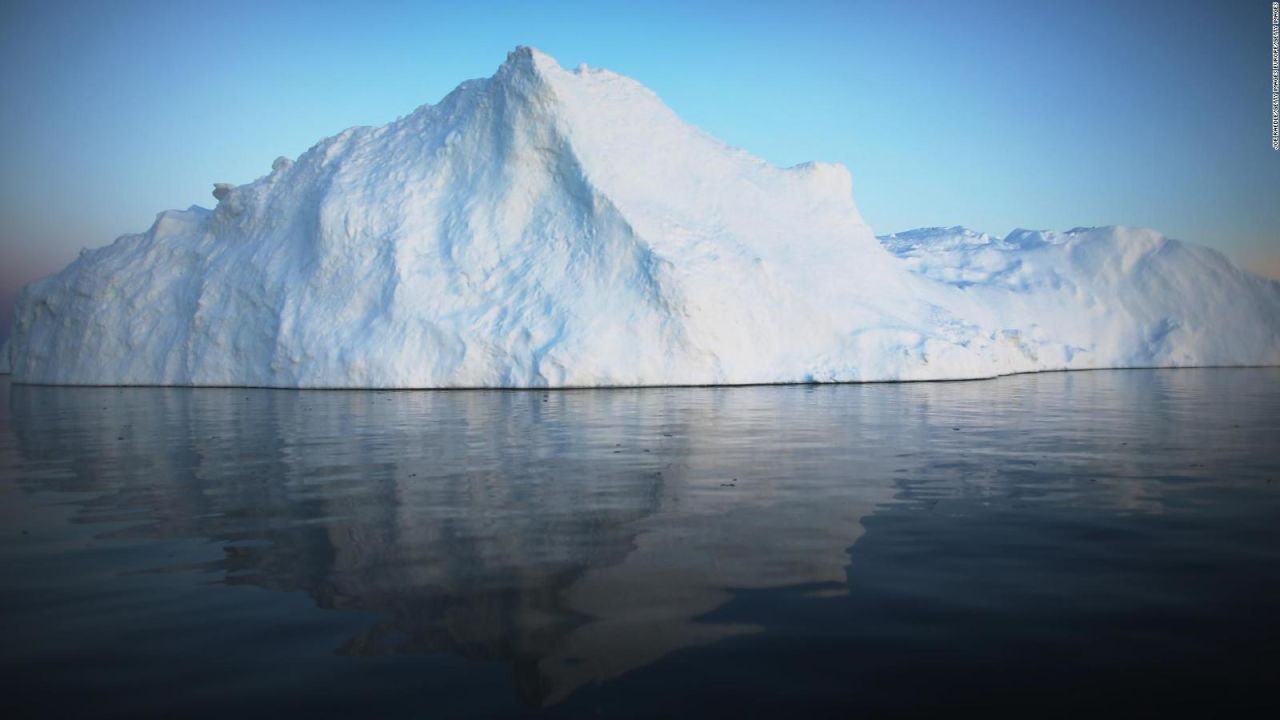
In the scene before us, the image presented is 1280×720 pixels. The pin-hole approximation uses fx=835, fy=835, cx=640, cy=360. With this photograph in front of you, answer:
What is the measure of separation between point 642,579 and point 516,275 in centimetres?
2248

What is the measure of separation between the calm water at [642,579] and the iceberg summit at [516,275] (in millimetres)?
15326

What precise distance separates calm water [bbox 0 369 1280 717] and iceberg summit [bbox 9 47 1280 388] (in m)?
15.3

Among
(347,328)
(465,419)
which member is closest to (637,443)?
(465,419)

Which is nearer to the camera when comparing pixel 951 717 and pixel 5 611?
pixel 951 717

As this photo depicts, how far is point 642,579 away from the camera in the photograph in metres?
4.34

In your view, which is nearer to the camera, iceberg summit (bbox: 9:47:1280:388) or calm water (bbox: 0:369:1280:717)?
calm water (bbox: 0:369:1280:717)

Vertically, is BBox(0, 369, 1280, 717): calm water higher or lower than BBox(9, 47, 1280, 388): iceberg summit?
lower

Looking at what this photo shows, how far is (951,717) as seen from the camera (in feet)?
8.98

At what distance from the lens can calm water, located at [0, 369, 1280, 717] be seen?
3016mm

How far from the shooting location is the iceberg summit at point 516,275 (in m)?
25.0

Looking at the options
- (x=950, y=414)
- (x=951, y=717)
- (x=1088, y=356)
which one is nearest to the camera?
(x=951, y=717)

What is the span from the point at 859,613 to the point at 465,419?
437 inches

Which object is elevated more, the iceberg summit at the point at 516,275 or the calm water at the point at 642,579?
the iceberg summit at the point at 516,275

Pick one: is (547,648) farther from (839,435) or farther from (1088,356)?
(1088,356)
